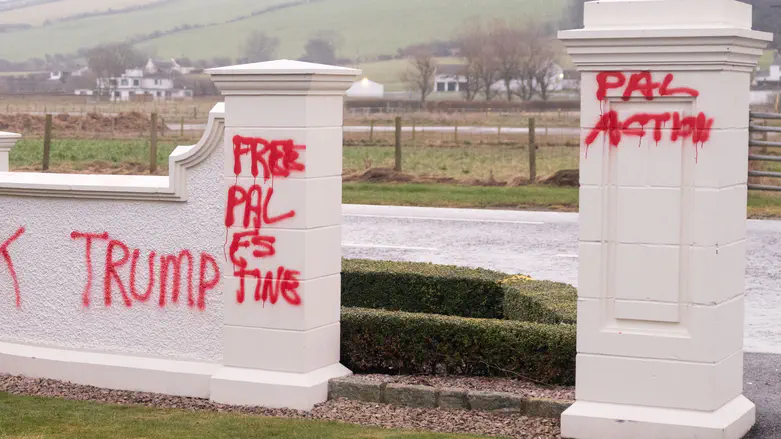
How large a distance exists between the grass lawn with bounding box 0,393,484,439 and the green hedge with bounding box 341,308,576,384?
3.36 ft

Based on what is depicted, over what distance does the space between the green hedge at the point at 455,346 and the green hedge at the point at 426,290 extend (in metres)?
1.49

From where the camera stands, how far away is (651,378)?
6512mm

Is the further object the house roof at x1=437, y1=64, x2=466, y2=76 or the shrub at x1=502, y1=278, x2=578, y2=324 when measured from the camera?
the house roof at x1=437, y1=64, x2=466, y2=76

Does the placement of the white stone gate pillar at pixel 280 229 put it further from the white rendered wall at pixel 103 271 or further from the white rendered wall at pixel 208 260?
the white rendered wall at pixel 103 271

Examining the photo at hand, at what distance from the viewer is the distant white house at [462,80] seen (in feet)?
294

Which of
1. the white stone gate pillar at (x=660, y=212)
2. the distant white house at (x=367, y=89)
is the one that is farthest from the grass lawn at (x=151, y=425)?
the distant white house at (x=367, y=89)

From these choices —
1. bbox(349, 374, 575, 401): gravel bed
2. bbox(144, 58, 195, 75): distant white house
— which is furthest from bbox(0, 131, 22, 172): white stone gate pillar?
bbox(144, 58, 195, 75): distant white house

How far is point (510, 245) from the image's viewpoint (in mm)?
16422

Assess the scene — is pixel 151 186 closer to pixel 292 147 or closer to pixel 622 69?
pixel 292 147

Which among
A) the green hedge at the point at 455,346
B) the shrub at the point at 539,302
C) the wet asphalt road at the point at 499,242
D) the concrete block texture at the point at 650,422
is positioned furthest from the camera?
the wet asphalt road at the point at 499,242

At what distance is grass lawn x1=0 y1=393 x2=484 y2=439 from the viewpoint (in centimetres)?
664

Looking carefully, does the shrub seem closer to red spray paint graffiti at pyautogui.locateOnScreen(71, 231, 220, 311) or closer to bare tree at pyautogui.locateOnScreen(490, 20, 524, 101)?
red spray paint graffiti at pyautogui.locateOnScreen(71, 231, 220, 311)

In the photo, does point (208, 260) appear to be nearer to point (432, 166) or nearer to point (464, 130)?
point (432, 166)

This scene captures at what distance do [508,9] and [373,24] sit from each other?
86.4 feet
